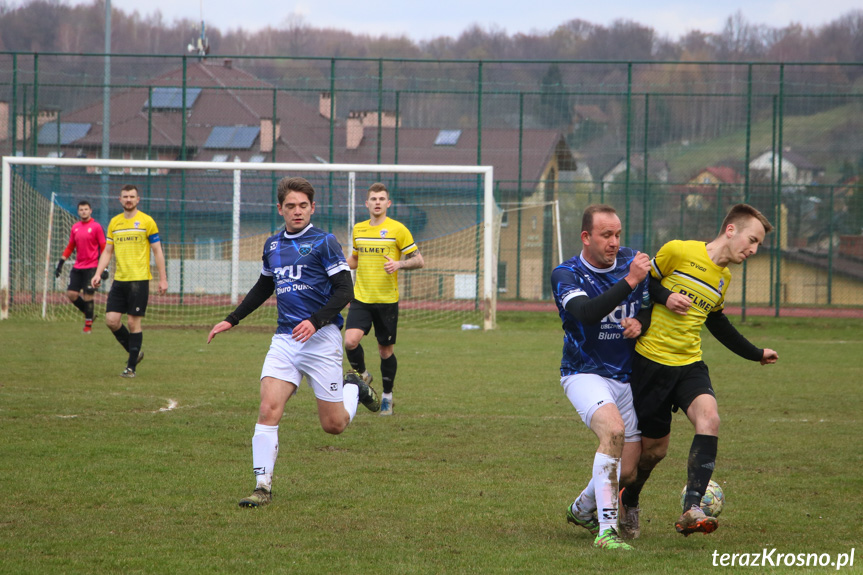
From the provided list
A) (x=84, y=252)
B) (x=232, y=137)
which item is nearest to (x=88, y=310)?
(x=84, y=252)

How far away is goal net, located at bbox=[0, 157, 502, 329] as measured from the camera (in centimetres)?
1945

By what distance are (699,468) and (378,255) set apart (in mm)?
5597

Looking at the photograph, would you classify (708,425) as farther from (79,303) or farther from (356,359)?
(79,303)

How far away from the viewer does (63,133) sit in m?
27.6

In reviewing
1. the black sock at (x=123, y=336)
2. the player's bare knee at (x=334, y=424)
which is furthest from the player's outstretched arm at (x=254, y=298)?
the black sock at (x=123, y=336)

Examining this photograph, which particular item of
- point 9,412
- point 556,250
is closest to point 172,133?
point 556,250

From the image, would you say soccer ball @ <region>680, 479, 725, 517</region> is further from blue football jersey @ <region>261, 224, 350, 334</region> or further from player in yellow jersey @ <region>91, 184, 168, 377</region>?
player in yellow jersey @ <region>91, 184, 168, 377</region>

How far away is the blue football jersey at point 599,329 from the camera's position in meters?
4.88

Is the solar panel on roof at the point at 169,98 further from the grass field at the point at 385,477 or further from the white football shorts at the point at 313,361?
the white football shorts at the point at 313,361

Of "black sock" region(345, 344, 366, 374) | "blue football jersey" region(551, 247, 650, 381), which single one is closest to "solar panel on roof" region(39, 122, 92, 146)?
"black sock" region(345, 344, 366, 374)

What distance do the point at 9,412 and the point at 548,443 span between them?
509 centimetres

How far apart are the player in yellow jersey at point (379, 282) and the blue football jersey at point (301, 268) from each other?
3.20m

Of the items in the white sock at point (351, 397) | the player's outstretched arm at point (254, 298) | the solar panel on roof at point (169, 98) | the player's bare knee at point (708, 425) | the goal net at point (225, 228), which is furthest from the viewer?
the solar panel on roof at point (169, 98)

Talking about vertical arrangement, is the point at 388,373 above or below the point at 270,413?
below
